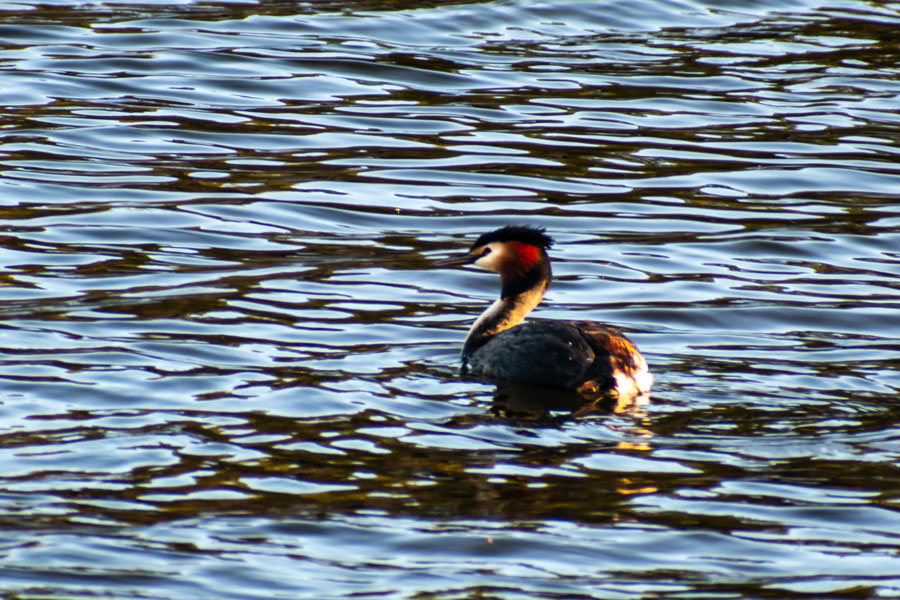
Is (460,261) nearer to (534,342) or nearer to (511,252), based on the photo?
(511,252)

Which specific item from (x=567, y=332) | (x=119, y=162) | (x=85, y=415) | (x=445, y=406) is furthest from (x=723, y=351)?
(x=119, y=162)

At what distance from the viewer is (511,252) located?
9.30 meters

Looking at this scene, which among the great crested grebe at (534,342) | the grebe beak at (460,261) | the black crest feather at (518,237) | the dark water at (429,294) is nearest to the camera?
the dark water at (429,294)

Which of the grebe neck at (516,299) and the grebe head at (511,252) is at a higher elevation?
the grebe head at (511,252)

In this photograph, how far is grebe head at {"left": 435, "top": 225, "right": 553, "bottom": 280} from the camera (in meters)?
9.23

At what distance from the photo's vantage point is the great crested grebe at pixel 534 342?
8328mm

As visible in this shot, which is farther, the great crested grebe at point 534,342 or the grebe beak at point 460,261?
the grebe beak at point 460,261

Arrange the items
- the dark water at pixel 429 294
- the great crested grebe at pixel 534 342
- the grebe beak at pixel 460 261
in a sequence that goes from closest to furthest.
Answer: the dark water at pixel 429 294, the great crested grebe at pixel 534 342, the grebe beak at pixel 460 261

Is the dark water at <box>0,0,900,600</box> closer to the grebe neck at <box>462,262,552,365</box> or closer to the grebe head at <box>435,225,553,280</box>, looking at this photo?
the grebe neck at <box>462,262,552,365</box>

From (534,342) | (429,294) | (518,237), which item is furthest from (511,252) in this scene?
(429,294)

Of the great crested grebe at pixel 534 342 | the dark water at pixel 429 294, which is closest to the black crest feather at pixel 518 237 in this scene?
the great crested grebe at pixel 534 342

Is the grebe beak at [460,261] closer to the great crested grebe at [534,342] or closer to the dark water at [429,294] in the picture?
the great crested grebe at [534,342]

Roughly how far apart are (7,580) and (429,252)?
6158 mm

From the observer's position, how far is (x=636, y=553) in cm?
603
